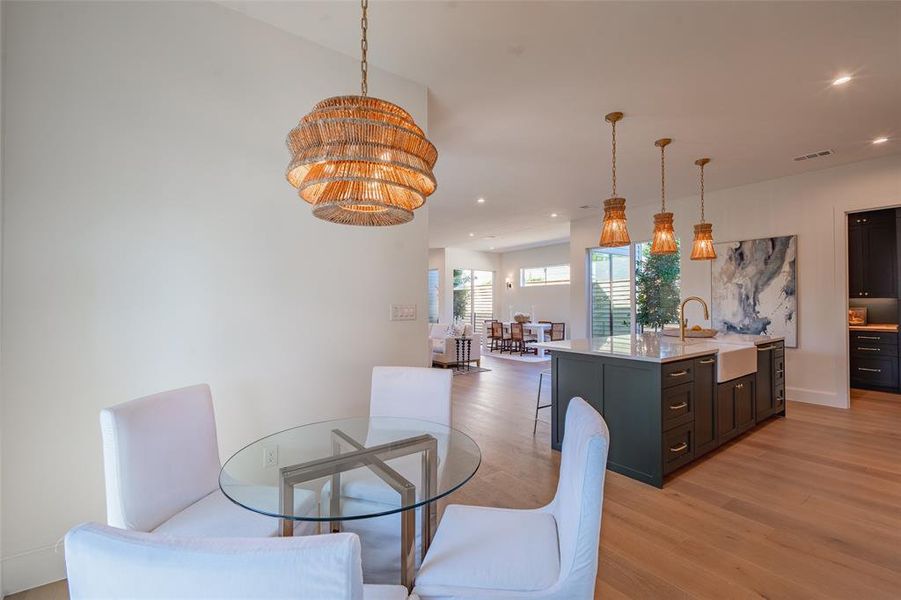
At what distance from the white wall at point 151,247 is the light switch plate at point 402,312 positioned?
25 cm

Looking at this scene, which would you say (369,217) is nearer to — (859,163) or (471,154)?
(471,154)

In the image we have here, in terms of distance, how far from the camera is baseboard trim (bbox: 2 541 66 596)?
1.66 metres

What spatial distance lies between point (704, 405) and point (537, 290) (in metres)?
8.56

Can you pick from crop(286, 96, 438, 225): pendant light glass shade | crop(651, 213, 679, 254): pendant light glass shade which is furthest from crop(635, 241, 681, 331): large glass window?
crop(286, 96, 438, 225): pendant light glass shade

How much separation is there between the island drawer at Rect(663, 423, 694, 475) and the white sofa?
4875 mm

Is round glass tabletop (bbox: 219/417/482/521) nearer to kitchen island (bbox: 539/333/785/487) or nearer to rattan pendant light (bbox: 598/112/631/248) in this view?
kitchen island (bbox: 539/333/785/487)

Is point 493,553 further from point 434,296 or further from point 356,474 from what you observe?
point 434,296

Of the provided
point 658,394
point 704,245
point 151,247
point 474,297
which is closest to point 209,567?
point 151,247

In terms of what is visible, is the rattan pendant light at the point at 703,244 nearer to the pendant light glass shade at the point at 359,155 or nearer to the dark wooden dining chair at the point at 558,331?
the pendant light glass shade at the point at 359,155

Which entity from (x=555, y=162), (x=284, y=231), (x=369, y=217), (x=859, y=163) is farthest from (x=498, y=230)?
(x=369, y=217)

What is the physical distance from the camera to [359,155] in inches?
44.4


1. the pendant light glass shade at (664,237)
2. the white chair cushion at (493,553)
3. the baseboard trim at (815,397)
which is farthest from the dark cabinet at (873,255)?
the white chair cushion at (493,553)

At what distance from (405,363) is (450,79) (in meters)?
2.07

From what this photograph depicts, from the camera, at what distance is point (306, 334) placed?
2.38 m
